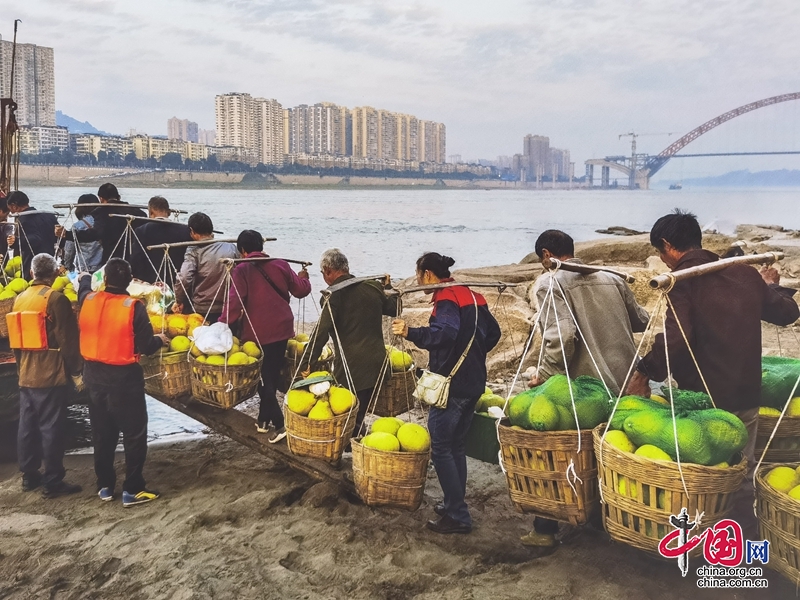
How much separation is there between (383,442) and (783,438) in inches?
92.7

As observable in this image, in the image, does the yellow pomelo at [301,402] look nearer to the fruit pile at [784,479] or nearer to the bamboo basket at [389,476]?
the bamboo basket at [389,476]

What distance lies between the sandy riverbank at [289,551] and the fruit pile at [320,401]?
0.67m

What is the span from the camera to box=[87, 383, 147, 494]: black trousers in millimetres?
5336

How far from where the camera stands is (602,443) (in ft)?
11.1

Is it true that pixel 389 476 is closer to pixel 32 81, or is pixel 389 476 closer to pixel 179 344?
pixel 179 344

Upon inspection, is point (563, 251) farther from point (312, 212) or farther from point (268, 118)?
point (268, 118)

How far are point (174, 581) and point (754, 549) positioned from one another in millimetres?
3198

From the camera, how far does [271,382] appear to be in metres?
6.20

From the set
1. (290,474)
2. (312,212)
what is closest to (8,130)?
(290,474)

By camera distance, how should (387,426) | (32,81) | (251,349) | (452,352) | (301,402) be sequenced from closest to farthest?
(452,352)
(387,426)
(301,402)
(251,349)
(32,81)

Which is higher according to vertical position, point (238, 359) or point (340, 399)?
point (238, 359)

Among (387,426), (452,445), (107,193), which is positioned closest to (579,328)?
(452,445)

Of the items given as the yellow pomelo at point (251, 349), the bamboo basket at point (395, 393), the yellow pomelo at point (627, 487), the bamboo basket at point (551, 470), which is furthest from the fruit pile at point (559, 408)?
the yellow pomelo at point (251, 349)

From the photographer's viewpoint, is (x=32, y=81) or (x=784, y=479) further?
(x=32, y=81)
